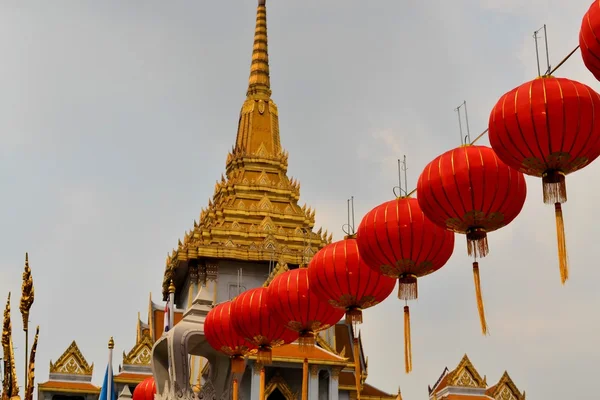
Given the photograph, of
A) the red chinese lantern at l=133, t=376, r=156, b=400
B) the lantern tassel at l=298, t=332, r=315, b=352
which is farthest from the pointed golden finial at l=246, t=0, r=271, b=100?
the lantern tassel at l=298, t=332, r=315, b=352

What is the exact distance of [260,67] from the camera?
44.0 metres

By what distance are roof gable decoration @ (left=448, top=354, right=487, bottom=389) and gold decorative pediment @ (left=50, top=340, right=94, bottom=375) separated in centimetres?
1131

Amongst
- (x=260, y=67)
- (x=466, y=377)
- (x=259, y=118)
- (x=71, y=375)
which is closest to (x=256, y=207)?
(x=259, y=118)

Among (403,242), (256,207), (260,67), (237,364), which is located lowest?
(237,364)

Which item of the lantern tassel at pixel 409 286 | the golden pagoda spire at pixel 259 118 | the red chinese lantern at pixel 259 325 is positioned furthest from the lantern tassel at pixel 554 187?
the golden pagoda spire at pixel 259 118

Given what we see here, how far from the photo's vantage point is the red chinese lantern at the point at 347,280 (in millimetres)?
13891

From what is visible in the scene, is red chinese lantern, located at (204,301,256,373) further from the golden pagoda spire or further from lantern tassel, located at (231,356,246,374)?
the golden pagoda spire

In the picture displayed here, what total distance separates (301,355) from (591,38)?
19.6 m

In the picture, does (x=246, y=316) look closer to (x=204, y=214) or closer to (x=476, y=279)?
(x=476, y=279)

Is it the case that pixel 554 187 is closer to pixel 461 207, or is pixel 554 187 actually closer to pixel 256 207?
pixel 461 207

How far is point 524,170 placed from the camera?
1068 cm

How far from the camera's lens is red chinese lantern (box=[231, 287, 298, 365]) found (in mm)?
16688

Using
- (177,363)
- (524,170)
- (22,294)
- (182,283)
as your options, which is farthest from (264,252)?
(524,170)

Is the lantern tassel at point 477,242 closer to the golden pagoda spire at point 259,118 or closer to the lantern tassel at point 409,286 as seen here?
the lantern tassel at point 409,286
